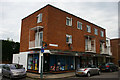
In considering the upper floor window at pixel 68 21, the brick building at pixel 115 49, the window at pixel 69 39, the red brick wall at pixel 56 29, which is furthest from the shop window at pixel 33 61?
the brick building at pixel 115 49

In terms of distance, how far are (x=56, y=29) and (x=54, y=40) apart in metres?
1.68

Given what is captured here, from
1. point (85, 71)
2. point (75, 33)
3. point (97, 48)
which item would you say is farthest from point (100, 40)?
point (85, 71)

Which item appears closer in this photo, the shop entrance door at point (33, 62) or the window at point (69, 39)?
the shop entrance door at point (33, 62)

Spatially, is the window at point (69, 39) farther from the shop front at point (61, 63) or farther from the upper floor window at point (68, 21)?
the shop front at point (61, 63)

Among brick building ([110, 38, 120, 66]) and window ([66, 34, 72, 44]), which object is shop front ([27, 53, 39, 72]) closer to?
window ([66, 34, 72, 44])

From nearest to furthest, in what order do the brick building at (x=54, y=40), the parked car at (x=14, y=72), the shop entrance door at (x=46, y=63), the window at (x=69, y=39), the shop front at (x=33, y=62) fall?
the parked car at (x=14, y=72)
the shop entrance door at (x=46, y=63)
the brick building at (x=54, y=40)
the shop front at (x=33, y=62)
the window at (x=69, y=39)

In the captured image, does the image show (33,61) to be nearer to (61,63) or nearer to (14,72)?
(61,63)

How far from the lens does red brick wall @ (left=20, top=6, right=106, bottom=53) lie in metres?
16.6

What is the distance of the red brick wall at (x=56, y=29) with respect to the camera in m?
16.6

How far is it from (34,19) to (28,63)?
270 inches

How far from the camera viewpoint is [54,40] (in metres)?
16.9

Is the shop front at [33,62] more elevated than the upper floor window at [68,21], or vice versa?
the upper floor window at [68,21]

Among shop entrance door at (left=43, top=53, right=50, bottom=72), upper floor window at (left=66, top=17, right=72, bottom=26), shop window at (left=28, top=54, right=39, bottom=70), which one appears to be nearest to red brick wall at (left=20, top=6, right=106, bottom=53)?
upper floor window at (left=66, top=17, right=72, bottom=26)

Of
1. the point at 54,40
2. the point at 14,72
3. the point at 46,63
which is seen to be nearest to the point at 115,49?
the point at 54,40
